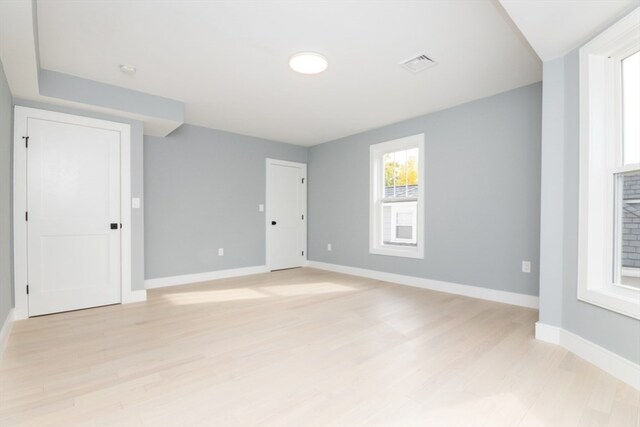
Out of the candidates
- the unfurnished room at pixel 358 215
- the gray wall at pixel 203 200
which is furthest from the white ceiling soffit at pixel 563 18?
the gray wall at pixel 203 200

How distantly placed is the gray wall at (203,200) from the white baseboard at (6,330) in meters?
1.52

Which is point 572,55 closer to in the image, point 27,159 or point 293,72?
point 293,72

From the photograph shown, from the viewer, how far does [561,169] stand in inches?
91.0

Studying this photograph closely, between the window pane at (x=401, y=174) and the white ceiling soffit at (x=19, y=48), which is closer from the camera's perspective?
the white ceiling soffit at (x=19, y=48)

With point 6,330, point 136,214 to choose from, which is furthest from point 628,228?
point 6,330

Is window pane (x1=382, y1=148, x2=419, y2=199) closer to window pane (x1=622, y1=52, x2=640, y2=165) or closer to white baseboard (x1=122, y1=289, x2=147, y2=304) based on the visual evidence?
window pane (x1=622, y1=52, x2=640, y2=165)

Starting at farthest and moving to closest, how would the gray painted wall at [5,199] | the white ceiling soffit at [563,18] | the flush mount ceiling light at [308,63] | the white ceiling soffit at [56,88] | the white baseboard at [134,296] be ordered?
the white baseboard at [134,296]
the flush mount ceiling light at [308,63]
the gray painted wall at [5,199]
the white ceiling soffit at [56,88]
the white ceiling soffit at [563,18]

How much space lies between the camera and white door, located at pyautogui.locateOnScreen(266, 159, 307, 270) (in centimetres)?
566

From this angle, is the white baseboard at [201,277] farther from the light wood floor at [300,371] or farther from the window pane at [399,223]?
the window pane at [399,223]

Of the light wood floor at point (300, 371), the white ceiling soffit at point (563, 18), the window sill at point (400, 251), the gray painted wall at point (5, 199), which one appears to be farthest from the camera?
the window sill at point (400, 251)

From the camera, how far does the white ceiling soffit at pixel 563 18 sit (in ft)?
5.75

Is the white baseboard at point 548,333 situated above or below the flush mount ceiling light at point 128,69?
below

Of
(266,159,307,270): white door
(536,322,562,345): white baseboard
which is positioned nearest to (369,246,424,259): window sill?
(266,159,307,270): white door

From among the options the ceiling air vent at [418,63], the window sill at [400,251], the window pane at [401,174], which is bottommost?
the window sill at [400,251]
